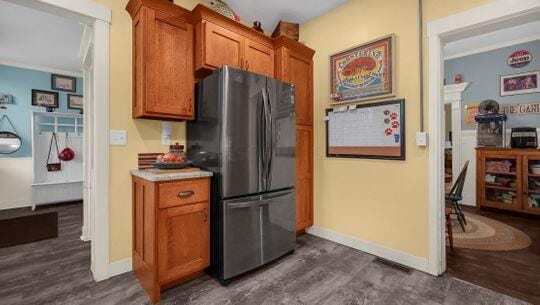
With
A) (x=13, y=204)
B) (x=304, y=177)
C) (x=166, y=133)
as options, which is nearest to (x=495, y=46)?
(x=304, y=177)

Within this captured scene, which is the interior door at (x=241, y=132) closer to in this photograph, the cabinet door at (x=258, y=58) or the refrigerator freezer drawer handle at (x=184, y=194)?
the refrigerator freezer drawer handle at (x=184, y=194)

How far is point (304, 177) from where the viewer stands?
9.62 feet

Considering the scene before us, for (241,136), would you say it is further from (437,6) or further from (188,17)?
(437,6)

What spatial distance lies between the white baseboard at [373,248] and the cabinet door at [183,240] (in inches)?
60.4

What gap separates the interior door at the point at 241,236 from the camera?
1.91 metres

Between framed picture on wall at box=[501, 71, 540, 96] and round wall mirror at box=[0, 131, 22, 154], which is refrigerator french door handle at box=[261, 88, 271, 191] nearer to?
framed picture on wall at box=[501, 71, 540, 96]

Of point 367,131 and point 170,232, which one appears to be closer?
point 170,232

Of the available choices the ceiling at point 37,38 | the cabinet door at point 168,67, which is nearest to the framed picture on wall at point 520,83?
the cabinet door at point 168,67

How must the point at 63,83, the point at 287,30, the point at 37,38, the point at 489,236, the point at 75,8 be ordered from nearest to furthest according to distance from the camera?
the point at 75,8 → the point at 489,236 → the point at 287,30 → the point at 37,38 → the point at 63,83

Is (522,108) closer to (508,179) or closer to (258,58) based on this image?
(508,179)

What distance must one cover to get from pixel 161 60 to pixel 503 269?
3.57 metres

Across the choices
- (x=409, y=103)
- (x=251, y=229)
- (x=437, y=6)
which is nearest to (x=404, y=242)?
(x=409, y=103)

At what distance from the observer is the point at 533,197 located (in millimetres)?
3643

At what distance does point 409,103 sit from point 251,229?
1882 mm
